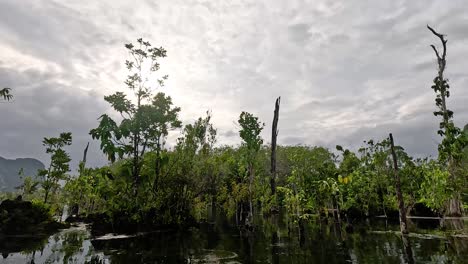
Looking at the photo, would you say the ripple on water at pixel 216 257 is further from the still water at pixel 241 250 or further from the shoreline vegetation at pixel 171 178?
the shoreline vegetation at pixel 171 178

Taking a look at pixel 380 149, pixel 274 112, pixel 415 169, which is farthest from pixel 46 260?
pixel 380 149

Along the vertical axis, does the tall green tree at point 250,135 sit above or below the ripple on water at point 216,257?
above

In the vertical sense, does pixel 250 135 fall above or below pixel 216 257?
above

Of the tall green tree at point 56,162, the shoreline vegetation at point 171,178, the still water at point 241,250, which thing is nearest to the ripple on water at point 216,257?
the still water at point 241,250

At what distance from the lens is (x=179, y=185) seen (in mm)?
24344

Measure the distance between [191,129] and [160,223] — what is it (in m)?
8.36

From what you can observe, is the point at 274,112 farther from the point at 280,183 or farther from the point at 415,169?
the point at 280,183

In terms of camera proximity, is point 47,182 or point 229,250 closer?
point 229,250

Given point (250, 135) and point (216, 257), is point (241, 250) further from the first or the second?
point (250, 135)

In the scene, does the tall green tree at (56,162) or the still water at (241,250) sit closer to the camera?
the still water at (241,250)

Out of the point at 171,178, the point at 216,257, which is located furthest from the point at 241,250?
the point at 171,178

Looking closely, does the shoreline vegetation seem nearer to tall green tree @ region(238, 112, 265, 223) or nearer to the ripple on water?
tall green tree @ region(238, 112, 265, 223)

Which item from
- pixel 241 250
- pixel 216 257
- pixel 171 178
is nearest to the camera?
pixel 216 257

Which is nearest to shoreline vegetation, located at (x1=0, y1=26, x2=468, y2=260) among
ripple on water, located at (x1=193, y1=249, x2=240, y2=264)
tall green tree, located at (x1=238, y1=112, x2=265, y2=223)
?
tall green tree, located at (x1=238, y1=112, x2=265, y2=223)
